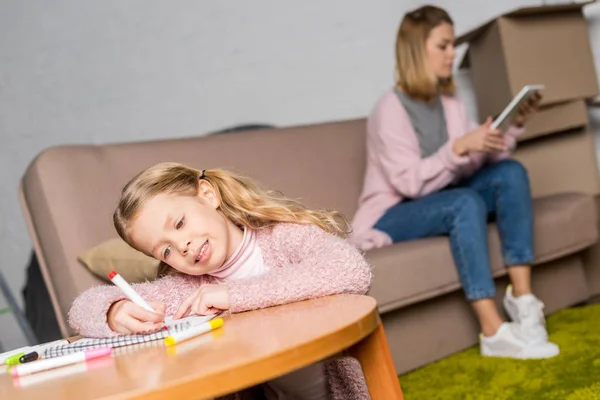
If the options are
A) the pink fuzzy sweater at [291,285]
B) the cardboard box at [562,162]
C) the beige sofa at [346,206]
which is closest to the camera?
the pink fuzzy sweater at [291,285]

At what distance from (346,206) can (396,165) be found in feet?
0.67

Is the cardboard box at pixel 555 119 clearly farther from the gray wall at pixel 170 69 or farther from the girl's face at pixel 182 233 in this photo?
the girl's face at pixel 182 233

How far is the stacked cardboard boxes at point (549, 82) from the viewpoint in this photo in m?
2.23

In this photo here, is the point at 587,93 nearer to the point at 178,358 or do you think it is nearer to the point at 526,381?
the point at 526,381

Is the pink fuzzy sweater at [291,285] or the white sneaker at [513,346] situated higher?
the pink fuzzy sweater at [291,285]

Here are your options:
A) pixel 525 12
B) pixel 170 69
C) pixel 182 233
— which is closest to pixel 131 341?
pixel 182 233

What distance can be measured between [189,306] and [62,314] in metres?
0.74

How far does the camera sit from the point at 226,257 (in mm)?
1028

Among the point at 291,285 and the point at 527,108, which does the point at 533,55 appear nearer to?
the point at 527,108

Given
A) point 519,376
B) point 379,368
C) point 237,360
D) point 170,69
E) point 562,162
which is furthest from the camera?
point 170,69

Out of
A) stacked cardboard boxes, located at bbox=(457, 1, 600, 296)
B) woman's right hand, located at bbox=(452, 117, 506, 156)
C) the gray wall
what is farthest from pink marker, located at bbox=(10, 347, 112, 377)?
the gray wall

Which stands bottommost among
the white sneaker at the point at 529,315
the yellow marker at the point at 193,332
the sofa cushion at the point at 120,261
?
the white sneaker at the point at 529,315

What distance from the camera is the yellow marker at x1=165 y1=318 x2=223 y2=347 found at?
74cm

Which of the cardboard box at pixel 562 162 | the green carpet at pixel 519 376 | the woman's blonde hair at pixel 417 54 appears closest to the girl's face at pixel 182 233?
the green carpet at pixel 519 376
